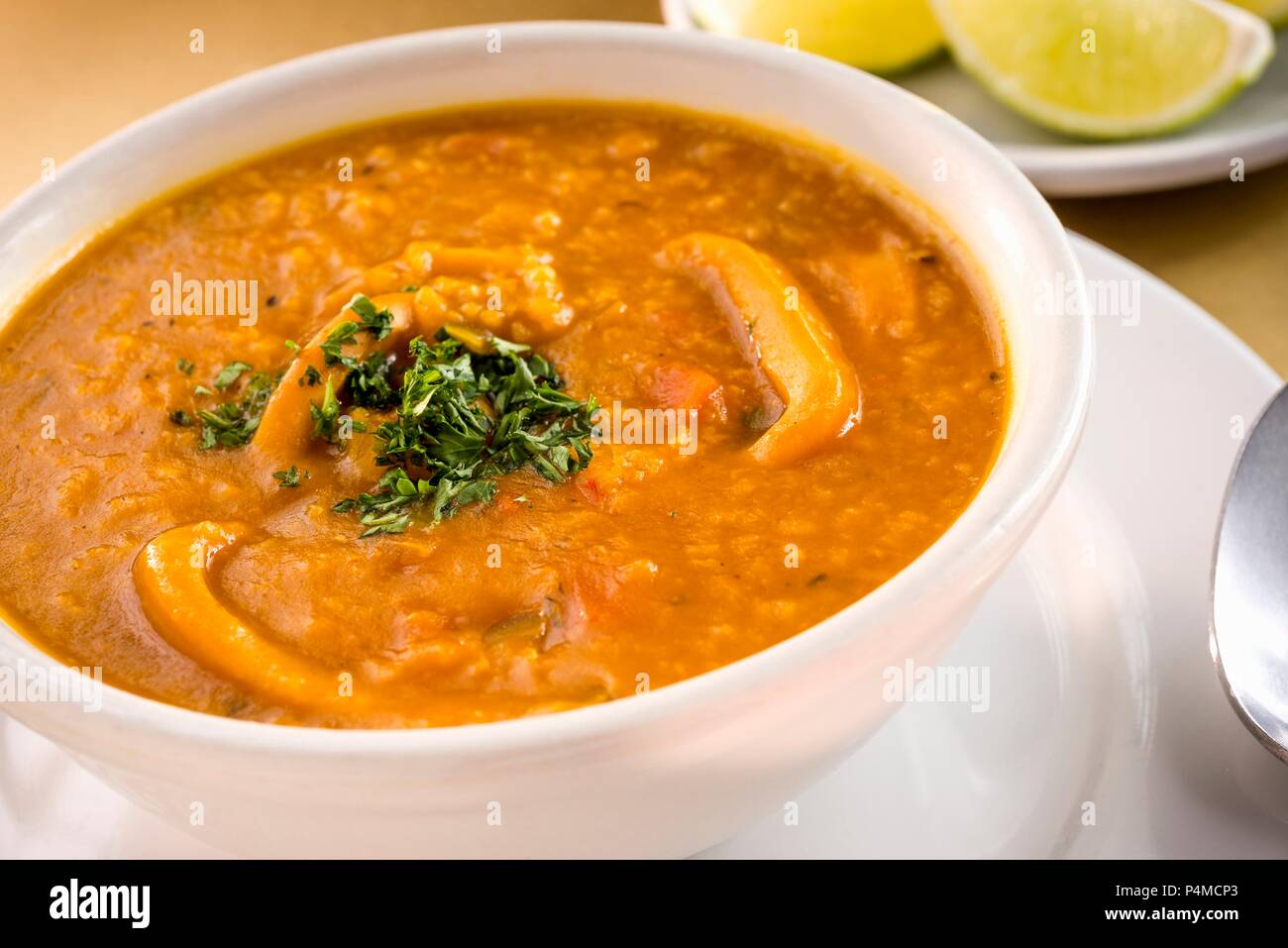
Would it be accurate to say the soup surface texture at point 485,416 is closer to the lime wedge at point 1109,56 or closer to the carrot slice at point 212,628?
the carrot slice at point 212,628

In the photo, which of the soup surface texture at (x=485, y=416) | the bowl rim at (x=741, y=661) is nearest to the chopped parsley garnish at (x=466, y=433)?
the soup surface texture at (x=485, y=416)

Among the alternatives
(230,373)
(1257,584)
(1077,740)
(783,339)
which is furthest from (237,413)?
(1257,584)

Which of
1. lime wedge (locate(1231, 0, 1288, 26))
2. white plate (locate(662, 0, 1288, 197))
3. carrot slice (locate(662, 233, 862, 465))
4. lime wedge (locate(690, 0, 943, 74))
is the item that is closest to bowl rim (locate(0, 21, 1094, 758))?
carrot slice (locate(662, 233, 862, 465))

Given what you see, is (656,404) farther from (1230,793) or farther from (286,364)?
(1230,793)

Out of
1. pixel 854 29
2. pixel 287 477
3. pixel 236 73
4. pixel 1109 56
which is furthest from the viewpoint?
pixel 236 73

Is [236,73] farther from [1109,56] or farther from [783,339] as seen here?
[783,339]

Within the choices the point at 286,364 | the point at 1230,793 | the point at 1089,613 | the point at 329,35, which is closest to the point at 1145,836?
the point at 1230,793
